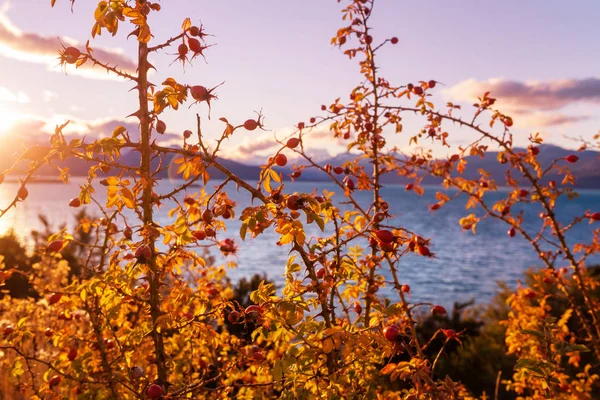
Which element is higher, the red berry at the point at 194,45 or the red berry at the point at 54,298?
the red berry at the point at 194,45

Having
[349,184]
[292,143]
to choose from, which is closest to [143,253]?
[292,143]

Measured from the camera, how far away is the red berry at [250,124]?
1852mm

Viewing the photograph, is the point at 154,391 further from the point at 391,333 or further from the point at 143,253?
the point at 391,333

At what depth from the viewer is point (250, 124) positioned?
186cm

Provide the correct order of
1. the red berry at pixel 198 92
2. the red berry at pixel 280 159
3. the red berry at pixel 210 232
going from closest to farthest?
the red berry at pixel 198 92, the red berry at pixel 280 159, the red berry at pixel 210 232

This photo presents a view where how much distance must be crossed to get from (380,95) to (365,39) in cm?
51

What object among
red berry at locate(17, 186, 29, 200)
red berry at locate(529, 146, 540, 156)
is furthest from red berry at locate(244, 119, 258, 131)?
red berry at locate(529, 146, 540, 156)

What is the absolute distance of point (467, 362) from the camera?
29.1ft

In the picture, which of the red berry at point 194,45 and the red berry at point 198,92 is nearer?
the red berry at point 198,92


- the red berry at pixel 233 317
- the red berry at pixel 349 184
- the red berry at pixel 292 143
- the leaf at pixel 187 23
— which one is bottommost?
the red berry at pixel 233 317

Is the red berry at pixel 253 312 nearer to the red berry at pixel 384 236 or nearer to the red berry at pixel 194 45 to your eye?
the red berry at pixel 384 236

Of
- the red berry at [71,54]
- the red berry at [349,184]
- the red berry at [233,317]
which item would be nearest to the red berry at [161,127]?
the red berry at [71,54]

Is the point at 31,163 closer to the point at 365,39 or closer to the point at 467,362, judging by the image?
the point at 365,39

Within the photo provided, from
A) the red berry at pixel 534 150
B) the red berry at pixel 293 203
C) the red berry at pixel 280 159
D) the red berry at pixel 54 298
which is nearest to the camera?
the red berry at pixel 293 203
